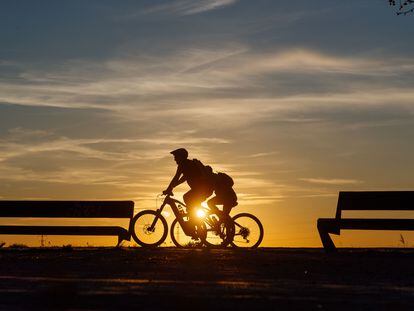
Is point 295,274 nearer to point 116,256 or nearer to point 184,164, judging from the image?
point 116,256

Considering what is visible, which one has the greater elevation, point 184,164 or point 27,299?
point 184,164

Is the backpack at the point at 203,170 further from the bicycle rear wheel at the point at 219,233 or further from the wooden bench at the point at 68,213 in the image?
the wooden bench at the point at 68,213

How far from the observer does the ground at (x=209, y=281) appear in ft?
27.3

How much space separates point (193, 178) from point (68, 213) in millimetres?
3306

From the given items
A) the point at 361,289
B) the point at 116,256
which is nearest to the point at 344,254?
the point at 116,256

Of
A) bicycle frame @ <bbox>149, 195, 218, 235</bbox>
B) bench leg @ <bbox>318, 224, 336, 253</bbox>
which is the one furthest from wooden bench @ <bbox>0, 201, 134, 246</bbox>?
bench leg @ <bbox>318, 224, 336, 253</bbox>

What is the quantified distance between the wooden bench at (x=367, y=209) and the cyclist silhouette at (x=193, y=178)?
3.19 metres

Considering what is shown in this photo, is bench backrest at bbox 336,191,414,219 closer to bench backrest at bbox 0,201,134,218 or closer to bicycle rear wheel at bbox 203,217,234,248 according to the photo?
bicycle rear wheel at bbox 203,217,234,248

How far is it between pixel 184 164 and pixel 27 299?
10.9m

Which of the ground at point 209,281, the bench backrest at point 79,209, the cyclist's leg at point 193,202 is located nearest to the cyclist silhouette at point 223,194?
the cyclist's leg at point 193,202

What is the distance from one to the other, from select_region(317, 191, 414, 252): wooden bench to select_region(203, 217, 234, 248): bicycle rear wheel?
3454 mm

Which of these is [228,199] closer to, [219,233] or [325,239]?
[219,233]

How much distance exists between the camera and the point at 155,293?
29.9ft

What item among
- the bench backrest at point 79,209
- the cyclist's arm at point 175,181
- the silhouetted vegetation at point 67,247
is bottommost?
the silhouetted vegetation at point 67,247
